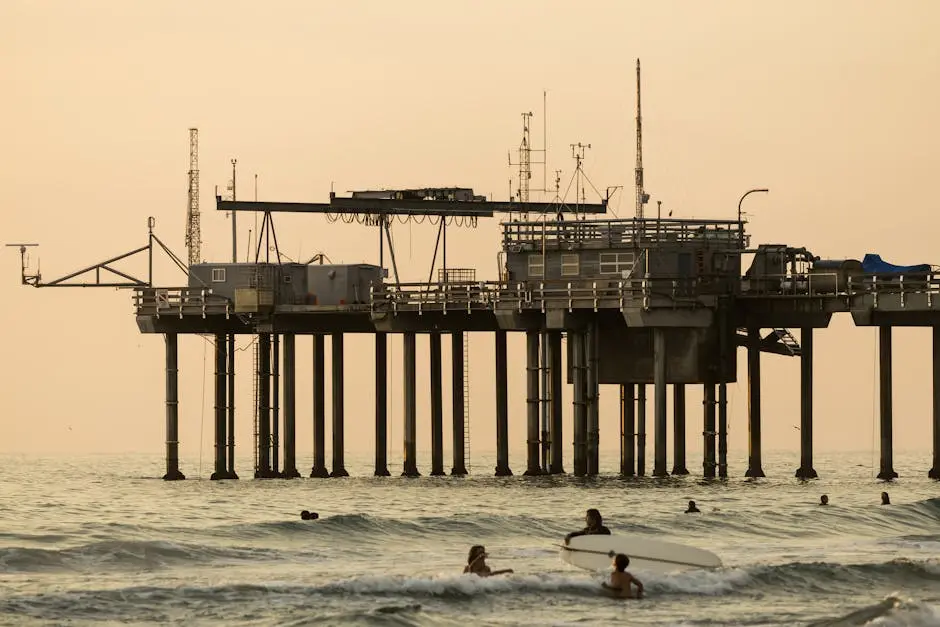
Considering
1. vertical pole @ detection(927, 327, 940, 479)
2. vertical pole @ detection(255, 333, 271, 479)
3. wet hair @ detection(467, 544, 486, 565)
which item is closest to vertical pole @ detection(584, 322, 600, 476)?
vertical pole @ detection(927, 327, 940, 479)

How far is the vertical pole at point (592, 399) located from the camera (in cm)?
9456

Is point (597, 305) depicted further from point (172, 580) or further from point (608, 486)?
point (172, 580)

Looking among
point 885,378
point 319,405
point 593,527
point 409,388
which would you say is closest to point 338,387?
point 319,405

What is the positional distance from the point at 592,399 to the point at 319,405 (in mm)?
14745

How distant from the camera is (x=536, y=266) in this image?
99.1 metres

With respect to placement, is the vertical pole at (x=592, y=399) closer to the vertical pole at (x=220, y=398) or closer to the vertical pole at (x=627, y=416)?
the vertical pole at (x=627, y=416)

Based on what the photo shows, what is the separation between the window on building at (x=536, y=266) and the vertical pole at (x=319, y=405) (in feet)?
35.4

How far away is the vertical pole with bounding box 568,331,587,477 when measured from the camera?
94.6 m

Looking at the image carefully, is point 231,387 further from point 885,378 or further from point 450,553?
point 450,553

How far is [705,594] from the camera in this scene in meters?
60.8

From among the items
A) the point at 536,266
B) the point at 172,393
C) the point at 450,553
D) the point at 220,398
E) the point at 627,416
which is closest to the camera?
the point at 450,553

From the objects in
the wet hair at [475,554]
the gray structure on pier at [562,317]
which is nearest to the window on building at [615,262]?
the gray structure on pier at [562,317]

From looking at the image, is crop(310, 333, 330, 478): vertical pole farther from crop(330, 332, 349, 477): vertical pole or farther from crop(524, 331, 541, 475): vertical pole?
crop(524, 331, 541, 475): vertical pole

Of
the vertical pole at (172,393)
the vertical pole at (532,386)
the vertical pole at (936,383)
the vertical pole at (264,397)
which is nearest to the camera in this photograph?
the vertical pole at (936,383)
